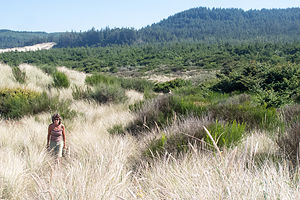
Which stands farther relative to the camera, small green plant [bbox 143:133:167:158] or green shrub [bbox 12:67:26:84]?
green shrub [bbox 12:67:26:84]

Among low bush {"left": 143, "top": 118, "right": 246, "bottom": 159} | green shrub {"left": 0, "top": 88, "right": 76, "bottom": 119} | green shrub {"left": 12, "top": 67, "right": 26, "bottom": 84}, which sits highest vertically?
green shrub {"left": 12, "top": 67, "right": 26, "bottom": 84}

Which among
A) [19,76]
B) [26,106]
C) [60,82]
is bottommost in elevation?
[26,106]

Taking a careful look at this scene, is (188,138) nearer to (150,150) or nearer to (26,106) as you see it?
(150,150)

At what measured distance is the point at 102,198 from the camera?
2021mm

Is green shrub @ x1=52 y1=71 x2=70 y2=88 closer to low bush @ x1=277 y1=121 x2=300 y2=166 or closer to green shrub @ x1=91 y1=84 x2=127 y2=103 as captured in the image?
green shrub @ x1=91 y1=84 x2=127 y2=103

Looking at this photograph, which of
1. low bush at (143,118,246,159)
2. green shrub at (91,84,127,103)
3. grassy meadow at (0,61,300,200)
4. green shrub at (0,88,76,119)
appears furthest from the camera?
green shrub at (91,84,127,103)

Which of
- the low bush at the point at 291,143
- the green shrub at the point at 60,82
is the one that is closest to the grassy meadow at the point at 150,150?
the low bush at the point at 291,143

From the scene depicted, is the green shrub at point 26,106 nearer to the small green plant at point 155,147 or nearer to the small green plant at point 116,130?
the small green plant at point 116,130

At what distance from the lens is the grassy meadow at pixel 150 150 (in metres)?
1.95

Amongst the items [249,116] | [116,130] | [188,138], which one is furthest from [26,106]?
[249,116]

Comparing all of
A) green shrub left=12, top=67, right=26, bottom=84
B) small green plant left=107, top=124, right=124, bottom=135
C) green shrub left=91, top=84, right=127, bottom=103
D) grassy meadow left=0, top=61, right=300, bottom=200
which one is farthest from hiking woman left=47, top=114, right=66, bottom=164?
green shrub left=12, top=67, right=26, bottom=84

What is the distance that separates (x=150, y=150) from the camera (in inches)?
96.6

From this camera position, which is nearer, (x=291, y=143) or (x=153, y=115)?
(x=291, y=143)

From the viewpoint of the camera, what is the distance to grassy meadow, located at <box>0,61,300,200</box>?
6.41ft
